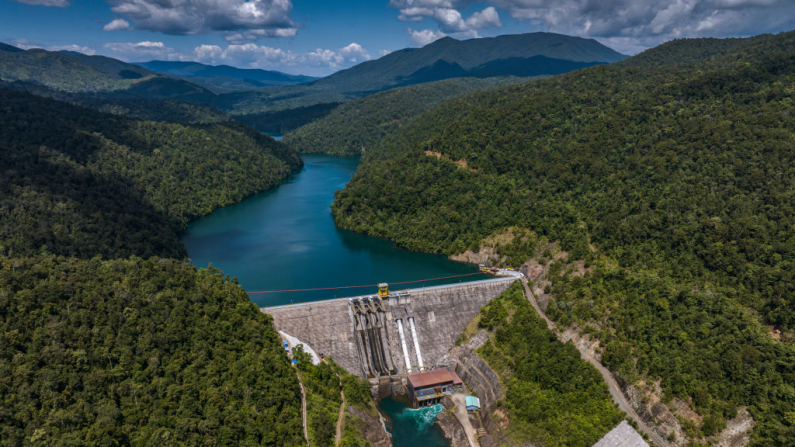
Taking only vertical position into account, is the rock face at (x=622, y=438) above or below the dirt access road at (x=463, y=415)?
above

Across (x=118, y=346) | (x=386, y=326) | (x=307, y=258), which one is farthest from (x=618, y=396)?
(x=307, y=258)

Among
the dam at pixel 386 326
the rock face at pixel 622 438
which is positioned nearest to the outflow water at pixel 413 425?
the dam at pixel 386 326

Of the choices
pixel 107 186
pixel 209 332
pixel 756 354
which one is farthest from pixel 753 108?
→ pixel 107 186

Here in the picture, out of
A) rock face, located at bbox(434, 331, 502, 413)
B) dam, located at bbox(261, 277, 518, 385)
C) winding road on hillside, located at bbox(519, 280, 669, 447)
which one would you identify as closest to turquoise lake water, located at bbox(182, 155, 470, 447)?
rock face, located at bbox(434, 331, 502, 413)

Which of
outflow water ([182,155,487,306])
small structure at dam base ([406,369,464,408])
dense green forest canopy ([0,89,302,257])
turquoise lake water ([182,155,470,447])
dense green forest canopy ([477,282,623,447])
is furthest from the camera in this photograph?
outflow water ([182,155,487,306])

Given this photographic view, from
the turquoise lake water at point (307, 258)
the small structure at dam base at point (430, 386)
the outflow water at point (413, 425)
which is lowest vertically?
the outflow water at point (413, 425)

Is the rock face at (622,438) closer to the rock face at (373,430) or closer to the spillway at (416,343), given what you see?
the rock face at (373,430)

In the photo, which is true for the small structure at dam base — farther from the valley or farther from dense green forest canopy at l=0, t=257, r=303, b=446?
dense green forest canopy at l=0, t=257, r=303, b=446
